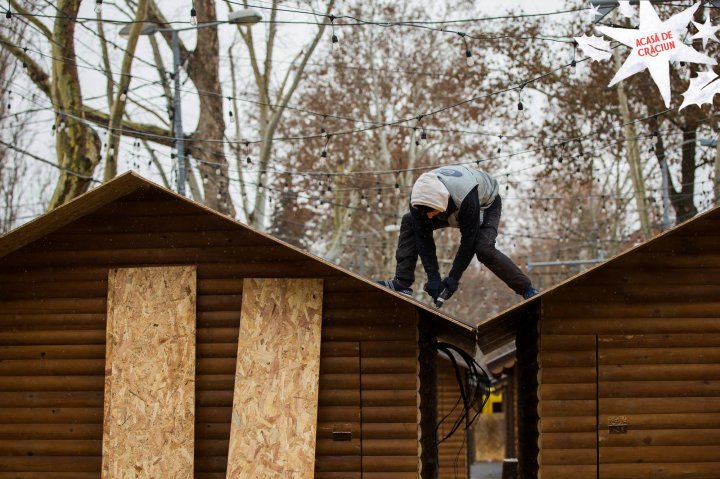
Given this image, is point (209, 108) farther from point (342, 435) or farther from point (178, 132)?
point (342, 435)

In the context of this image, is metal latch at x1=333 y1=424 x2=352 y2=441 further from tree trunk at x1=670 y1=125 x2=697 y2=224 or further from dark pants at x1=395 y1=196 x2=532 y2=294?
tree trunk at x1=670 y1=125 x2=697 y2=224

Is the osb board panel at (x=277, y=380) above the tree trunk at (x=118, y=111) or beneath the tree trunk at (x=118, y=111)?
beneath

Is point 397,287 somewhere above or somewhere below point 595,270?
below

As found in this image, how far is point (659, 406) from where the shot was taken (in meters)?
11.5

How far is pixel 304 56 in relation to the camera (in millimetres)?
27594

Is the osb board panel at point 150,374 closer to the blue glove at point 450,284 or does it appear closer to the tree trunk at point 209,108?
the blue glove at point 450,284

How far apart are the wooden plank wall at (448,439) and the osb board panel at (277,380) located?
8.76 meters

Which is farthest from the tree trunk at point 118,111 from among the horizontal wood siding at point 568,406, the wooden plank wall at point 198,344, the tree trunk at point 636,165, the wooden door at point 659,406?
the wooden door at point 659,406

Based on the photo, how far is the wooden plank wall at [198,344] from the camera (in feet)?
37.7

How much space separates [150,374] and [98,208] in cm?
190

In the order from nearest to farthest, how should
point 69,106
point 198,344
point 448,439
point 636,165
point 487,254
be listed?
point 487,254 < point 198,344 < point 69,106 < point 448,439 < point 636,165

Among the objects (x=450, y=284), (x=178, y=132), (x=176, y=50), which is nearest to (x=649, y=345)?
(x=450, y=284)

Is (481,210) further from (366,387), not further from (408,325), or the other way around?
(366,387)

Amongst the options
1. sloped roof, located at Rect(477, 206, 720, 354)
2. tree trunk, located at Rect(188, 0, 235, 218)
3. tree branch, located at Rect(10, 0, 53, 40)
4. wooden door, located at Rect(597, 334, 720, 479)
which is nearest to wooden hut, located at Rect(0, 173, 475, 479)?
sloped roof, located at Rect(477, 206, 720, 354)
